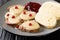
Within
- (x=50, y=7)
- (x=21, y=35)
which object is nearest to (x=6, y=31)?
(x=21, y=35)

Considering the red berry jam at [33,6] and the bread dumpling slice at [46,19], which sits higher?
the red berry jam at [33,6]

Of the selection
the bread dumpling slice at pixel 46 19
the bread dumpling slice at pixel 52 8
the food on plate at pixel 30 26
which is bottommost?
the food on plate at pixel 30 26

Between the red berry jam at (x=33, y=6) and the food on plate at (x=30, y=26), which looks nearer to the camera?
the food on plate at (x=30, y=26)

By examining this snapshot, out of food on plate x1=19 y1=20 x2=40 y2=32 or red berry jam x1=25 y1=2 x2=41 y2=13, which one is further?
red berry jam x1=25 y1=2 x2=41 y2=13
